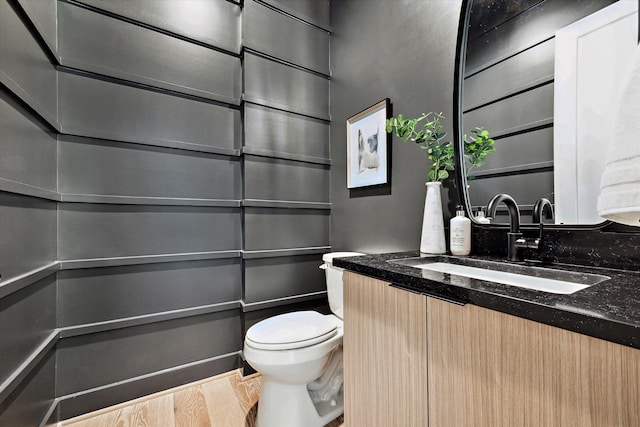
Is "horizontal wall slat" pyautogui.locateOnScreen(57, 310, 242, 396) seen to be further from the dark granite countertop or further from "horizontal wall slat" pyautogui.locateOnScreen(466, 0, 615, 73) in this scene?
"horizontal wall slat" pyautogui.locateOnScreen(466, 0, 615, 73)

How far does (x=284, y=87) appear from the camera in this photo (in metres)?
1.93

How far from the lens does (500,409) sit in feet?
1.92

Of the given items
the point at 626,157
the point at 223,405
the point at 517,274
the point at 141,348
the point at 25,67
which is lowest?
the point at 223,405

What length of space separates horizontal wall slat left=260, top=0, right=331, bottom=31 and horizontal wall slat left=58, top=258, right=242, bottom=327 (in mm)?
1738

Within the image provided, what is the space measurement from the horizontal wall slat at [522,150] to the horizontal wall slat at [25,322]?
1.81 meters

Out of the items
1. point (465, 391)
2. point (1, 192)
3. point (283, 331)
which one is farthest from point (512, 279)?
point (1, 192)

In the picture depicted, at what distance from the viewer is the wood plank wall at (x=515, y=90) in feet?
3.19

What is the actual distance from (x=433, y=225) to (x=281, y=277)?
1089mm

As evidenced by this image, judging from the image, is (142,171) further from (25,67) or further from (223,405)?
(223,405)

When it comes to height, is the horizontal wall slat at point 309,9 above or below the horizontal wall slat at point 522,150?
above

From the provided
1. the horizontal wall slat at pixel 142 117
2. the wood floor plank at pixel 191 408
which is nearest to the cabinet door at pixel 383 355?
the wood floor plank at pixel 191 408

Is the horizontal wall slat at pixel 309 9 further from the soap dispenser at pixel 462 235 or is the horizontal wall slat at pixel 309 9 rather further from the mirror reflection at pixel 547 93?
the soap dispenser at pixel 462 235

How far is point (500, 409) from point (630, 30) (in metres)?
1.10

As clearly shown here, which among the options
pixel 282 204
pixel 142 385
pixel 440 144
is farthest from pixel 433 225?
pixel 142 385
